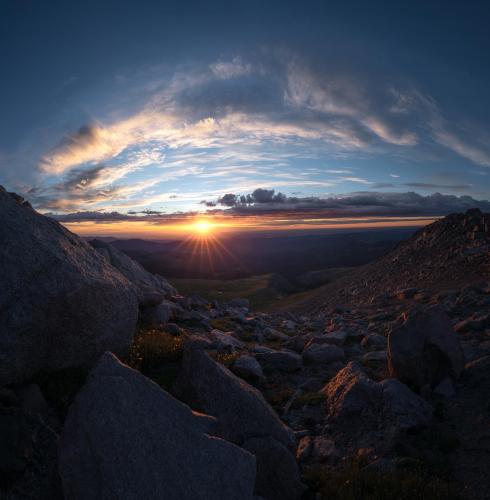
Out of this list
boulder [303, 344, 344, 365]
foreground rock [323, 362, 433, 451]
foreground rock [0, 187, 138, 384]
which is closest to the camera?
foreground rock [0, 187, 138, 384]

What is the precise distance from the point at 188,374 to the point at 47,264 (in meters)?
4.63

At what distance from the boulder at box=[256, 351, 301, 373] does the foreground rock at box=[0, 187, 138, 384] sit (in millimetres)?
6631

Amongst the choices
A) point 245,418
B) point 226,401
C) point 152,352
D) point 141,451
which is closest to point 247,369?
point 152,352

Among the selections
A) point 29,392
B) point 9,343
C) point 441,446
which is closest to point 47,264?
point 9,343

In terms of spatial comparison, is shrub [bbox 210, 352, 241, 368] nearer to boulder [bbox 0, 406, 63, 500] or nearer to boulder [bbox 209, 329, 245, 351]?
boulder [bbox 209, 329, 245, 351]

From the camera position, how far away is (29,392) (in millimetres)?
7371

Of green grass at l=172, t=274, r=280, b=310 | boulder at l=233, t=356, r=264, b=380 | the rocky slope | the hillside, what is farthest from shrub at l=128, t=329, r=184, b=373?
green grass at l=172, t=274, r=280, b=310

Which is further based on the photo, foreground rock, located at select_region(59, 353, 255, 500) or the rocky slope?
the rocky slope

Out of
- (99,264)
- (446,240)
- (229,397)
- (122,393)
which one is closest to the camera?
(122,393)

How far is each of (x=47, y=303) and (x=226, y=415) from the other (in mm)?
5182

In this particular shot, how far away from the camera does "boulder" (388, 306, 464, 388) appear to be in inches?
449

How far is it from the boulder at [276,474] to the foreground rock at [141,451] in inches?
62.2

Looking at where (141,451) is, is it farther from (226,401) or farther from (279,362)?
(279,362)

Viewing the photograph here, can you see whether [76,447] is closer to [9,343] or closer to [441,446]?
[9,343]
